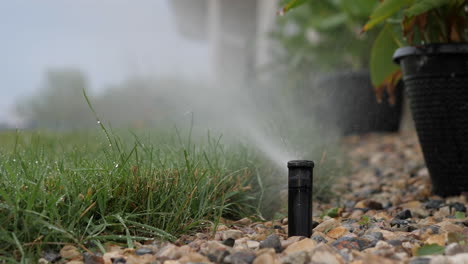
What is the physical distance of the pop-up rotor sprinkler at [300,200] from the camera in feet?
4.30

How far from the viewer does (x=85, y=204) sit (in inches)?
50.2

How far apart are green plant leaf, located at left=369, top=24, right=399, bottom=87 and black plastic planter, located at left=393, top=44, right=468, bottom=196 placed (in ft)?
0.82

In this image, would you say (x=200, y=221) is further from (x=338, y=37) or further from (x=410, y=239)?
(x=338, y=37)

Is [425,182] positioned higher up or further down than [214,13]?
further down

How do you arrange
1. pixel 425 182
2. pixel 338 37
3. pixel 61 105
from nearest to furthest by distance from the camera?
pixel 425 182 → pixel 338 37 → pixel 61 105

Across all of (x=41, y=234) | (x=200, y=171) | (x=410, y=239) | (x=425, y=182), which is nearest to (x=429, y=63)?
(x=425, y=182)

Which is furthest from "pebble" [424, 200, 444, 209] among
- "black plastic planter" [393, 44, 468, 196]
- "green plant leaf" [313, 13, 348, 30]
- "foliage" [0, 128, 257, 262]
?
"green plant leaf" [313, 13, 348, 30]

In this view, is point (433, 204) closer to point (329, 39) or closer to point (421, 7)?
point (421, 7)

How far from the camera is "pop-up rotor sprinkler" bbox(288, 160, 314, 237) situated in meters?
1.31

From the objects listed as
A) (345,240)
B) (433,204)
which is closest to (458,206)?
(433,204)

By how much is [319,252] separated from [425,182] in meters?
1.37

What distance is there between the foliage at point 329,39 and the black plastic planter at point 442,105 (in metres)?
1.55

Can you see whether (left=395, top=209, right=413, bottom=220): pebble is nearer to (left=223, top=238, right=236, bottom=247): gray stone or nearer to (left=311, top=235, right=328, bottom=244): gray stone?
(left=311, top=235, right=328, bottom=244): gray stone

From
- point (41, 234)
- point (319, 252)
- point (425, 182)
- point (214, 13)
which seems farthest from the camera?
point (214, 13)
